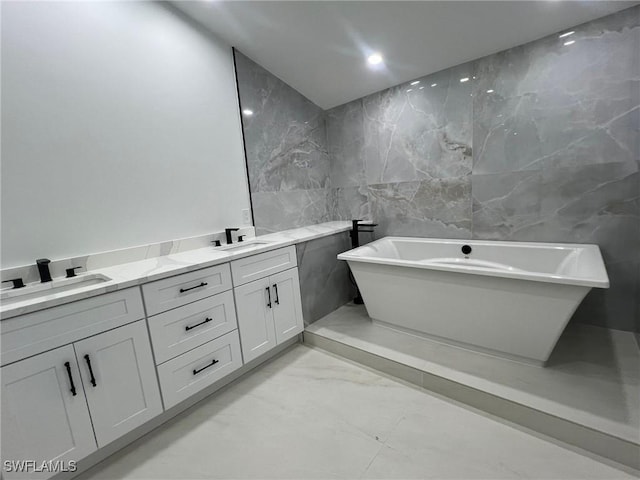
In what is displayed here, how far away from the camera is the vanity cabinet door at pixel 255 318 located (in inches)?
78.8

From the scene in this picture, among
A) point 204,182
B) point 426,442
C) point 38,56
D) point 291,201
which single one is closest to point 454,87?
point 291,201

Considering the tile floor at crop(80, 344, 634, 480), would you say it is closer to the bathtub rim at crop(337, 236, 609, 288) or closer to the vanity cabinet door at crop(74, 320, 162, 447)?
the vanity cabinet door at crop(74, 320, 162, 447)

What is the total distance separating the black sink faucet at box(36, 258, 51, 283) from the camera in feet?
5.10

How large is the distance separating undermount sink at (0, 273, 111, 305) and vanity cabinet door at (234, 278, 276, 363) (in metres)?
0.79

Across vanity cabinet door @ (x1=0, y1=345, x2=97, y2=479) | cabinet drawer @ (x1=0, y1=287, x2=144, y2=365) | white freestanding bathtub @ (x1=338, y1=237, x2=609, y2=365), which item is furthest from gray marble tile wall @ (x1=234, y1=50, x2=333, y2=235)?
vanity cabinet door @ (x1=0, y1=345, x2=97, y2=479)

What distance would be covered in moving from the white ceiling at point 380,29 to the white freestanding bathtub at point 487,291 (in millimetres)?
1565

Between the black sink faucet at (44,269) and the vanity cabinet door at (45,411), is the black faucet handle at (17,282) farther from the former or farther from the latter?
the vanity cabinet door at (45,411)

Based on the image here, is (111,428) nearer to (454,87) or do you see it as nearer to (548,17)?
(454,87)

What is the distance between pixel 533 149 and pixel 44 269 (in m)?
3.33

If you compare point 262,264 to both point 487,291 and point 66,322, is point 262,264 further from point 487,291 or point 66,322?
point 487,291

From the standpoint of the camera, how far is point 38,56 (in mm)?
1594

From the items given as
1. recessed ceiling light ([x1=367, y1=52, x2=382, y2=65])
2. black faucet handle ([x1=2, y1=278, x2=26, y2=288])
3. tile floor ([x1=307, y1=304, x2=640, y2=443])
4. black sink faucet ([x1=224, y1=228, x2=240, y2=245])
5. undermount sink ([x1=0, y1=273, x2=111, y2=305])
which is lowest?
tile floor ([x1=307, y1=304, x2=640, y2=443])

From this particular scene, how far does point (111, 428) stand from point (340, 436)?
1.15m

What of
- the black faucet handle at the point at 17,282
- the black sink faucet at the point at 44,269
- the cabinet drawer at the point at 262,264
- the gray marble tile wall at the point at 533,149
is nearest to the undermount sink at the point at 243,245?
the cabinet drawer at the point at 262,264
